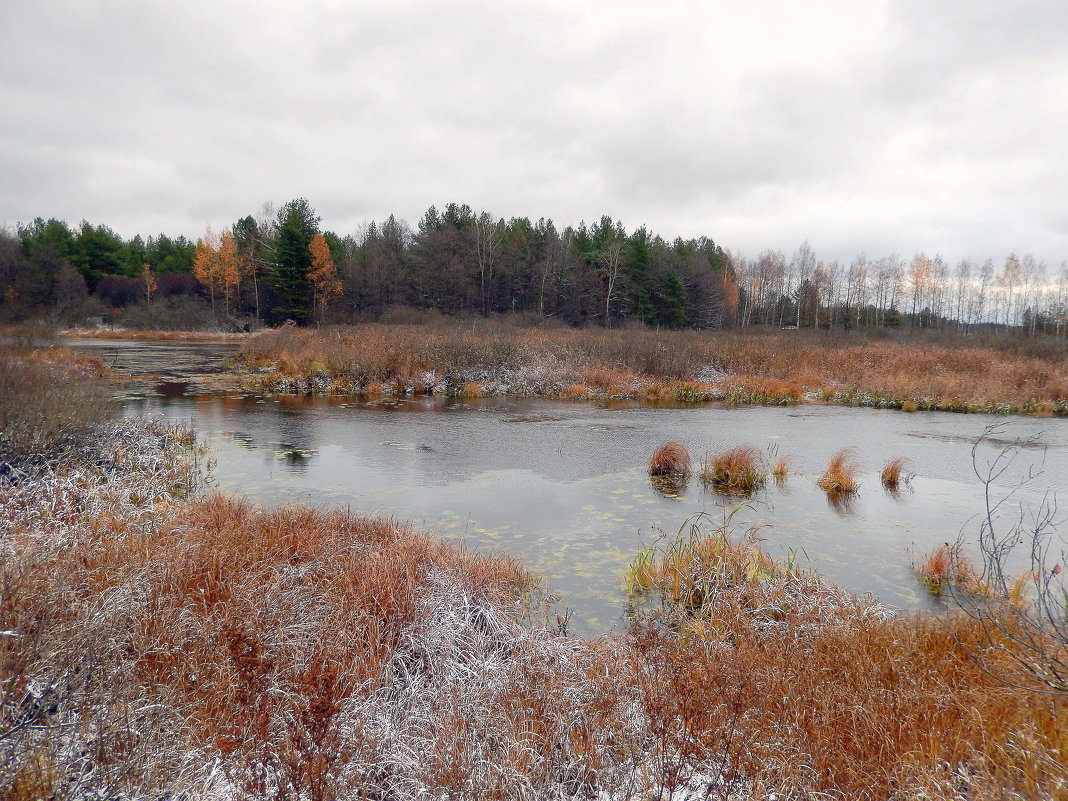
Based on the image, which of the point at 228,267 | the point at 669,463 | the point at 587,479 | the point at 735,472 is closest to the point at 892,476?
the point at 735,472

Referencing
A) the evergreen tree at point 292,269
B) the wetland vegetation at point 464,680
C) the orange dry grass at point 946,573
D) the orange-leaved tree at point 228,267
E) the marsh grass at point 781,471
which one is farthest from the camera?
the orange-leaved tree at point 228,267

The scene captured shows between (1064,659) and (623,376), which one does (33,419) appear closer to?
(1064,659)

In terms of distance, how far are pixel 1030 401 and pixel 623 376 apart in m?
13.5

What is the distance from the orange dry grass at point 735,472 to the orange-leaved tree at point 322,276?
151 ft

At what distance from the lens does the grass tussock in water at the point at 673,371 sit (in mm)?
21469

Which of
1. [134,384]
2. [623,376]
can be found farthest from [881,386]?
[134,384]

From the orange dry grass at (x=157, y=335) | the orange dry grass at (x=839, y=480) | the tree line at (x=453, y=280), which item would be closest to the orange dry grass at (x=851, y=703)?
the orange dry grass at (x=839, y=480)

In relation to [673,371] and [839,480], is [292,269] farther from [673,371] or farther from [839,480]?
[839,480]

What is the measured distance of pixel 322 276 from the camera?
52625 millimetres

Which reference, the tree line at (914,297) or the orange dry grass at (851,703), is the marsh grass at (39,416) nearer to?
the orange dry grass at (851,703)

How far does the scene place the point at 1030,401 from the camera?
1986 cm

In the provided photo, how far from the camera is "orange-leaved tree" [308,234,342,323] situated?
51844mm

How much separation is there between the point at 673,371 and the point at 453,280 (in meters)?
30.0

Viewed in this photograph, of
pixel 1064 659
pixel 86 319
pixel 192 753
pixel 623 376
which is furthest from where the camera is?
pixel 86 319
